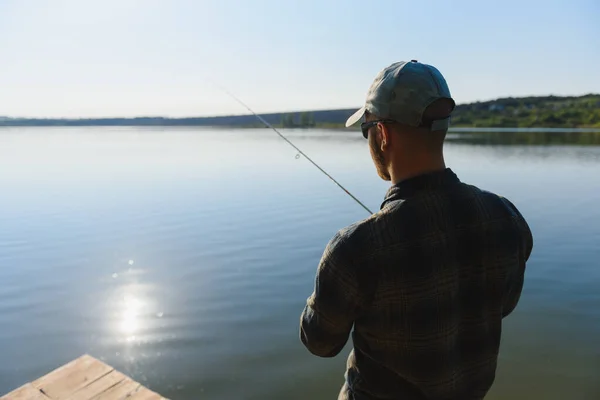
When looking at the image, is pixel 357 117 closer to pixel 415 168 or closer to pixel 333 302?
pixel 415 168

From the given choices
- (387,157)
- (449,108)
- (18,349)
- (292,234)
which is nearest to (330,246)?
(387,157)

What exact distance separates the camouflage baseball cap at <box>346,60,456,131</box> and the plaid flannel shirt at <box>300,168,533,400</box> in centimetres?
19

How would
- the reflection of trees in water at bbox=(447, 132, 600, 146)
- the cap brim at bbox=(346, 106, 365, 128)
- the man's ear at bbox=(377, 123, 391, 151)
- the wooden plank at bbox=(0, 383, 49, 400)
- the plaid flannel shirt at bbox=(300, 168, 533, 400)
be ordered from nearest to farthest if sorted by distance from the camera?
the plaid flannel shirt at bbox=(300, 168, 533, 400) < the man's ear at bbox=(377, 123, 391, 151) < the cap brim at bbox=(346, 106, 365, 128) < the wooden plank at bbox=(0, 383, 49, 400) < the reflection of trees in water at bbox=(447, 132, 600, 146)

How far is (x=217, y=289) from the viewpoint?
6.45 meters

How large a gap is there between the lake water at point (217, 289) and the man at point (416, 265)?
3.12 m

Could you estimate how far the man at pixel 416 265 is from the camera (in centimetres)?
132

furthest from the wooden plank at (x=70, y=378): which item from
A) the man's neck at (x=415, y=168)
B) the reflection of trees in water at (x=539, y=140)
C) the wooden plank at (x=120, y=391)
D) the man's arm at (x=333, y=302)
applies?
the reflection of trees in water at (x=539, y=140)

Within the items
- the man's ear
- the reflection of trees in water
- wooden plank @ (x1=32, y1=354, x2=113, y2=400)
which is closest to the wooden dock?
wooden plank @ (x1=32, y1=354, x2=113, y2=400)

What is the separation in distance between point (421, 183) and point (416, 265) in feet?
0.82

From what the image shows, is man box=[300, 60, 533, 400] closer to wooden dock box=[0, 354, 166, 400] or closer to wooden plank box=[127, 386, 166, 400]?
wooden plank box=[127, 386, 166, 400]

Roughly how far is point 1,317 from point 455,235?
20.5ft

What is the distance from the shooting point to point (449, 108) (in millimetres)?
1417

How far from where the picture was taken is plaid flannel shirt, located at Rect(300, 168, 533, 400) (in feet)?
4.33

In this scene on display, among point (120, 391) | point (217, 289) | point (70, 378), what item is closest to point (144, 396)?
point (120, 391)
